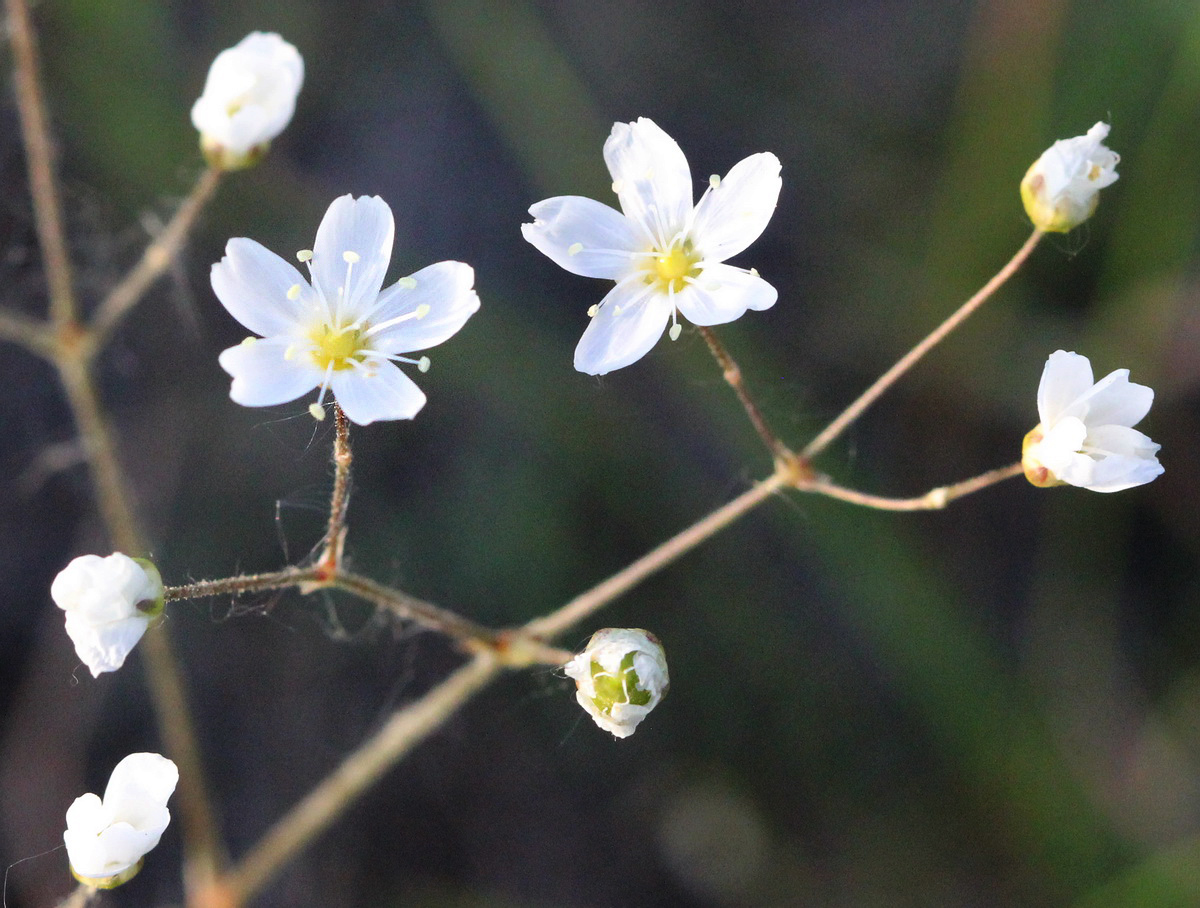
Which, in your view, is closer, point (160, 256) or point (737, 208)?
point (737, 208)

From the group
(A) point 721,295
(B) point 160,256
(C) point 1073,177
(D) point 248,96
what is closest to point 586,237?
(A) point 721,295

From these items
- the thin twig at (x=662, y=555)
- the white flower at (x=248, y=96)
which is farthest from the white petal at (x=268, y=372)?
the thin twig at (x=662, y=555)

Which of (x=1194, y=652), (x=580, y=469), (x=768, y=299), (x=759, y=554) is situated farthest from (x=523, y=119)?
(x=1194, y=652)

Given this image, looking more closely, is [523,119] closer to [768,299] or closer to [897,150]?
[897,150]

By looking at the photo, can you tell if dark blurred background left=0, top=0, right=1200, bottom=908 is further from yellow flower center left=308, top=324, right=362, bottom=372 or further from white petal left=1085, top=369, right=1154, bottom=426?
white petal left=1085, top=369, right=1154, bottom=426

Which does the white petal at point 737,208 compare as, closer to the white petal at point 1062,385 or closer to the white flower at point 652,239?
the white flower at point 652,239

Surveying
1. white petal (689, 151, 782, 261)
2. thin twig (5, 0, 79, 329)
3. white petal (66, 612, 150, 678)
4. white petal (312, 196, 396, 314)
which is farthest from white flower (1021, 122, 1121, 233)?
thin twig (5, 0, 79, 329)

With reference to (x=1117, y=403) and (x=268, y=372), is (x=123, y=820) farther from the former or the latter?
(x=1117, y=403)
